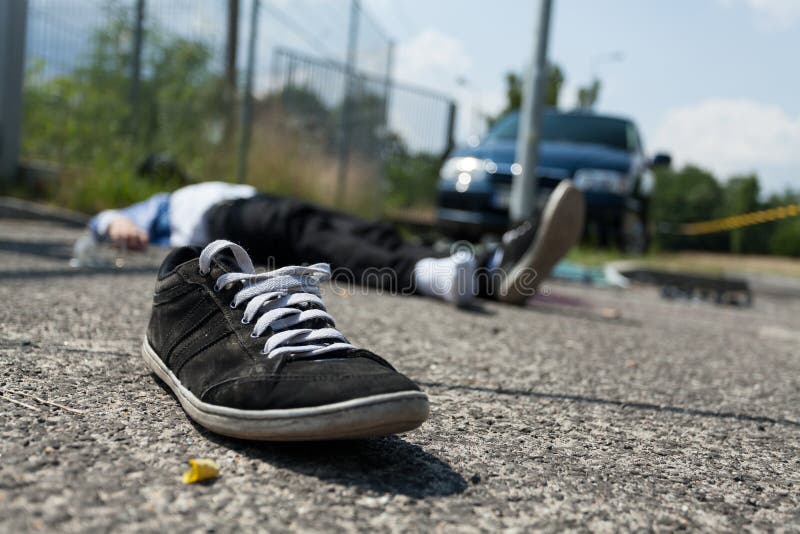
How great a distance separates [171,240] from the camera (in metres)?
3.40

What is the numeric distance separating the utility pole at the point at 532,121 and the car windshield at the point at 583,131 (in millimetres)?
624

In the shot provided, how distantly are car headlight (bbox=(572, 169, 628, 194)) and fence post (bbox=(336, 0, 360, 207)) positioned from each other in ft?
9.81

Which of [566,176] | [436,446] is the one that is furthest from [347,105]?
[436,446]

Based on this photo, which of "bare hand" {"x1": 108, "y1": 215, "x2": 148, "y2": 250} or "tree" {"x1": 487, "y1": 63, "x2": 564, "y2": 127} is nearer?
"bare hand" {"x1": 108, "y1": 215, "x2": 148, "y2": 250}

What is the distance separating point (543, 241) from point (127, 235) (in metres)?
1.79

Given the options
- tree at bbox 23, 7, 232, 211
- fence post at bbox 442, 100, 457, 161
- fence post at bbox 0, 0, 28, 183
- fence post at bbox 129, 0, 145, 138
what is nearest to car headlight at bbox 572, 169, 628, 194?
tree at bbox 23, 7, 232, 211

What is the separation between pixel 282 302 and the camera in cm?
132

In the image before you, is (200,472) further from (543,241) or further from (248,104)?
(248,104)

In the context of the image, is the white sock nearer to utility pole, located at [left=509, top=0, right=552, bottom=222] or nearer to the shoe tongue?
the shoe tongue

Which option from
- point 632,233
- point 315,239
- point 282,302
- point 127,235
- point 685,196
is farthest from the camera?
point 685,196

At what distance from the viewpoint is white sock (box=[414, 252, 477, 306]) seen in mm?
3236

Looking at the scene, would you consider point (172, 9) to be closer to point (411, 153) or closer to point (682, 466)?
point (411, 153)

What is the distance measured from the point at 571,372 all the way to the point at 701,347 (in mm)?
1038

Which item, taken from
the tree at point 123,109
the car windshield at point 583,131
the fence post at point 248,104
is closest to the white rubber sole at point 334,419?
the tree at point 123,109
